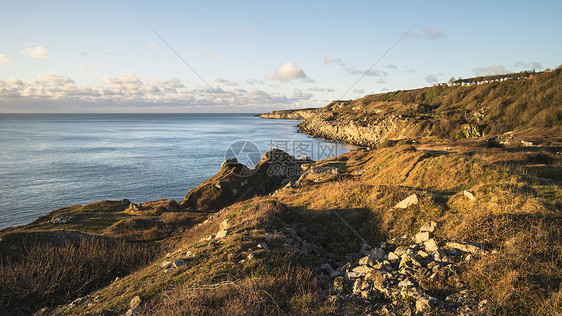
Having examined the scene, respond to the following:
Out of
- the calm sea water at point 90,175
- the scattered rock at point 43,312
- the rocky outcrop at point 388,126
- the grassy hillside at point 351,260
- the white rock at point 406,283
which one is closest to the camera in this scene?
the grassy hillside at point 351,260

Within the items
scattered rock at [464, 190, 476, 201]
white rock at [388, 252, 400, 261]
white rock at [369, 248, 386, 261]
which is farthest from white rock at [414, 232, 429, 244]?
scattered rock at [464, 190, 476, 201]

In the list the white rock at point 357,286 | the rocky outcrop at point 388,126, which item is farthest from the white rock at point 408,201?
the rocky outcrop at point 388,126

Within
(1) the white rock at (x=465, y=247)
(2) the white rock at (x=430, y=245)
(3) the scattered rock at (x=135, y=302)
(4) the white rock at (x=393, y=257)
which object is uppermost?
(1) the white rock at (x=465, y=247)

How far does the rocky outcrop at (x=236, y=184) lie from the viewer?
3469 centimetres

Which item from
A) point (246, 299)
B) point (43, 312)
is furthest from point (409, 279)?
point (43, 312)

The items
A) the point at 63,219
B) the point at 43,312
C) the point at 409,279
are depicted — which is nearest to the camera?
the point at 409,279

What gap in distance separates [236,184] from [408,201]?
2873 centimetres

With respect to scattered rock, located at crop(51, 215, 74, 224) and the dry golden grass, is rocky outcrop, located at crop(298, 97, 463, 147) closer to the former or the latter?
scattered rock, located at crop(51, 215, 74, 224)

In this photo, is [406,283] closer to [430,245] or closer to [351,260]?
[430,245]

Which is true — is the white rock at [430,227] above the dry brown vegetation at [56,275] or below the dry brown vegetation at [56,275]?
above

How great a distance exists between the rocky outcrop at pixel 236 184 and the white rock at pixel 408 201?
86.0 ft

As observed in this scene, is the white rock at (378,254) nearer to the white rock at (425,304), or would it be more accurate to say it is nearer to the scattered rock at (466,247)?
the scattered rock at (466,247)

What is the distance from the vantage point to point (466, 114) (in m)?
81.9

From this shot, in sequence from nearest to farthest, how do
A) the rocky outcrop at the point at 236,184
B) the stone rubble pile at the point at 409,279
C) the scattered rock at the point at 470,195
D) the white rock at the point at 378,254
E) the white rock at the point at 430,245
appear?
the stone rubble pile at the point at 409,279 → the white rock at the point at 430,245 → the white rock at the point at 378,254 → the scattered rock at the point at 470,195 → the rocky outcrop at the point at 236,184
